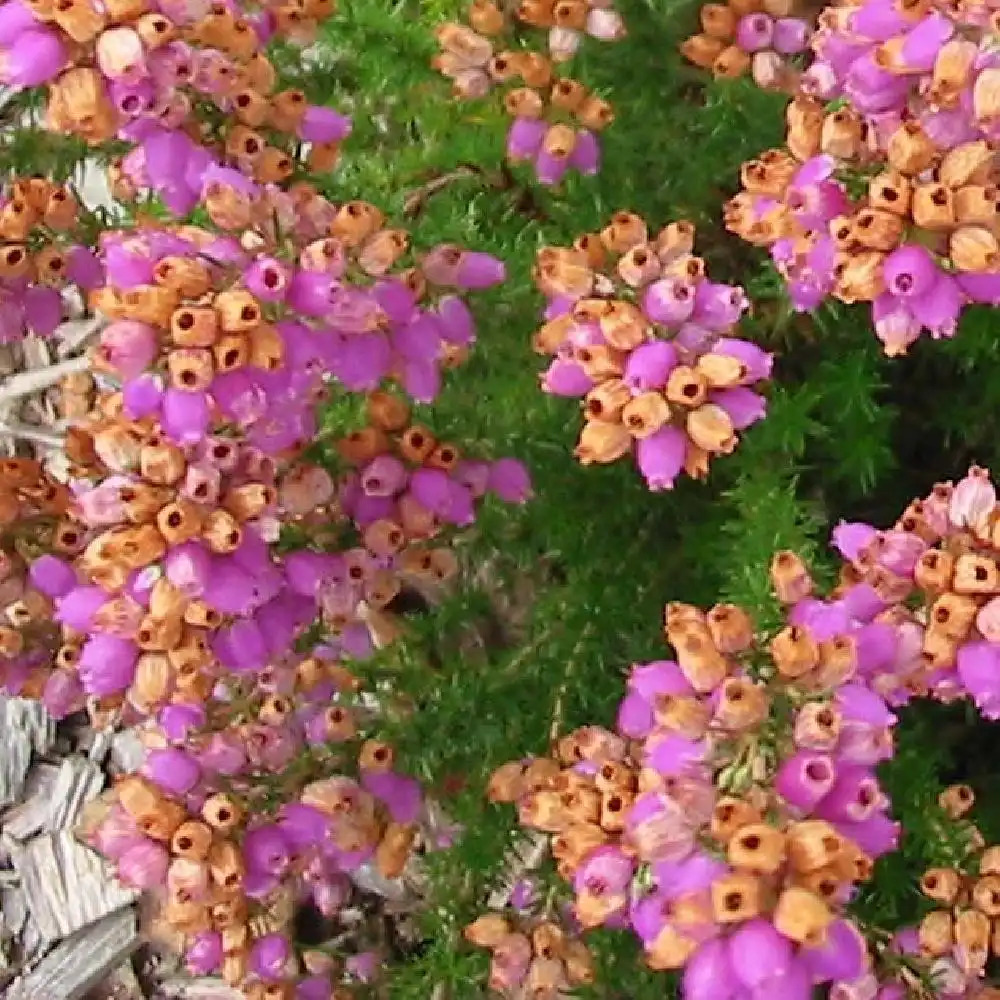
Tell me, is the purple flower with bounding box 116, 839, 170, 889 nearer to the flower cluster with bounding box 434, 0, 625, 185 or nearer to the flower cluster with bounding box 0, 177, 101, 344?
the flower cluster with bounding box 0, 177, 101, 344

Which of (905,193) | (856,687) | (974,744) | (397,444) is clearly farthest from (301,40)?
(974,744)

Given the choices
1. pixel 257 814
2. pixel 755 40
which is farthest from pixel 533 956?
pixel 755 40

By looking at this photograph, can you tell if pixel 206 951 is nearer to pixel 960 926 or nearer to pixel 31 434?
pixel 960 926

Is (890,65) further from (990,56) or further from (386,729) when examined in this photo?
(386,729)

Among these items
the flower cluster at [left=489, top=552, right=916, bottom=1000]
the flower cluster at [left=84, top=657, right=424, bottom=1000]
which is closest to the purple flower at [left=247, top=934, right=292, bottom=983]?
the flower cluster at [left=84, top=657, right=424, bottom=1000]

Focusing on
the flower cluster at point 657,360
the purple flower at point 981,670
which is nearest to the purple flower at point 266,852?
the flower cluster at point 657,360

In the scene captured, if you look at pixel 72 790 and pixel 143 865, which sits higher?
pixel 143 865
